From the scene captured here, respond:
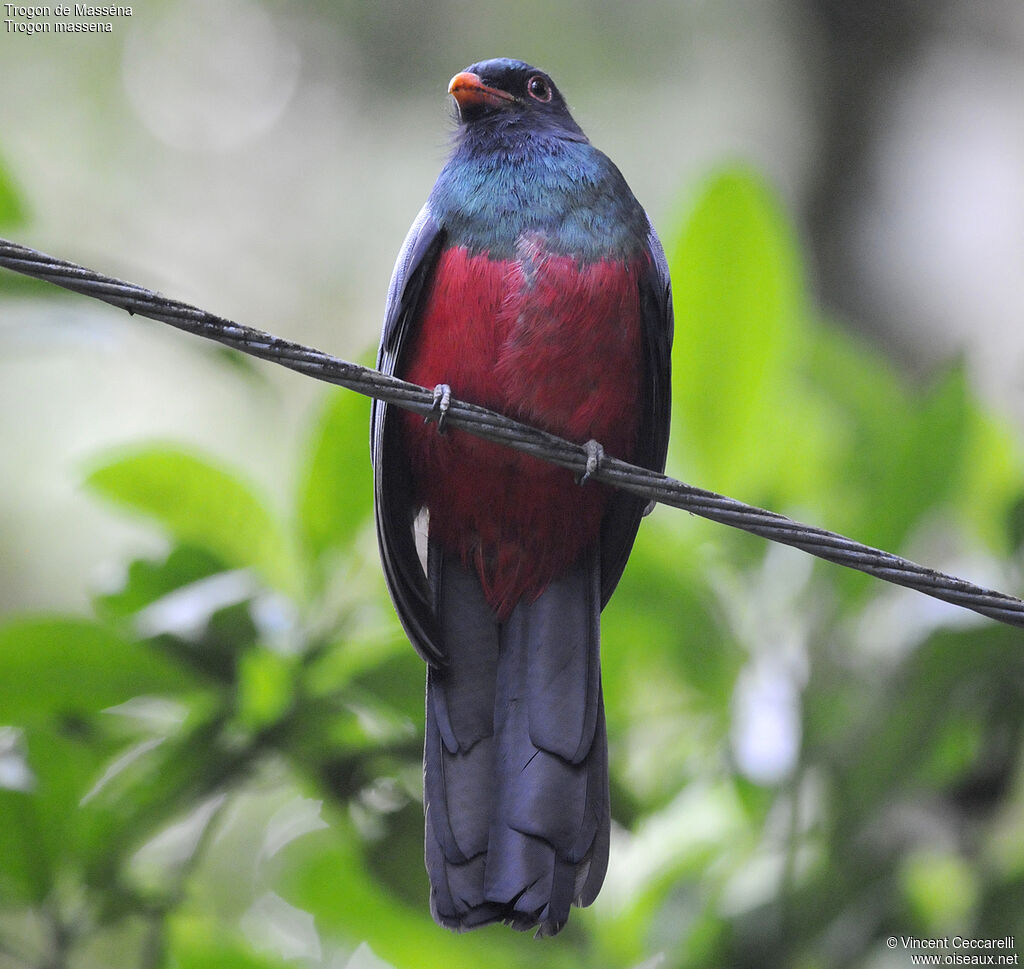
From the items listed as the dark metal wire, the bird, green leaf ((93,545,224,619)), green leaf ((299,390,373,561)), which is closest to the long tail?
the bird

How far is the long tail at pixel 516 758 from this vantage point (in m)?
2.34

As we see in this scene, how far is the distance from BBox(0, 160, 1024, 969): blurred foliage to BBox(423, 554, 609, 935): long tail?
14cm

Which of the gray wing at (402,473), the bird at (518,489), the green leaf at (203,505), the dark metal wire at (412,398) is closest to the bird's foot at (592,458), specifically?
the bird at (518,489)

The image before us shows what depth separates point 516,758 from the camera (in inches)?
101

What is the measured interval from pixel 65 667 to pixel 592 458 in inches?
45.9

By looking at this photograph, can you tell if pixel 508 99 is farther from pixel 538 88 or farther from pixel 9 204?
pixel 9 204

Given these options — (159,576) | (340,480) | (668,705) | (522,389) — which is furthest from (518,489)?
(668,705)

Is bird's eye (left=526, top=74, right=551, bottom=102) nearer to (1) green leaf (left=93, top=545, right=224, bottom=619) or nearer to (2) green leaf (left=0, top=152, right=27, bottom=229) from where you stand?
(2) green leaf (left=0, top=152, right=27, bottom=229)

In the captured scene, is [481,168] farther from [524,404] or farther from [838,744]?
[838,744]

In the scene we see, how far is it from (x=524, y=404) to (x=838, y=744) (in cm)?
126

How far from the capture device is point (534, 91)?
11.0 feet

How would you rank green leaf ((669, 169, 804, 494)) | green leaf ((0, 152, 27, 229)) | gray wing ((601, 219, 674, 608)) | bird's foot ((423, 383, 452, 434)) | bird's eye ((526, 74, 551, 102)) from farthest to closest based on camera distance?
bird's eye ((526, 74, 551, 102)), green leaf ((669, 169, 804, 494)), gray wing ((601, 219, 674, 608)), green leaf ((0, 152, 27, 229)), bird's foot ((423, 383, 452, 434))

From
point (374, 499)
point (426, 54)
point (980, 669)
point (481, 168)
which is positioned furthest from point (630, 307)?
point (426, 54)

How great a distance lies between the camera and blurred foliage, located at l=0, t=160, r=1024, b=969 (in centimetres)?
249
